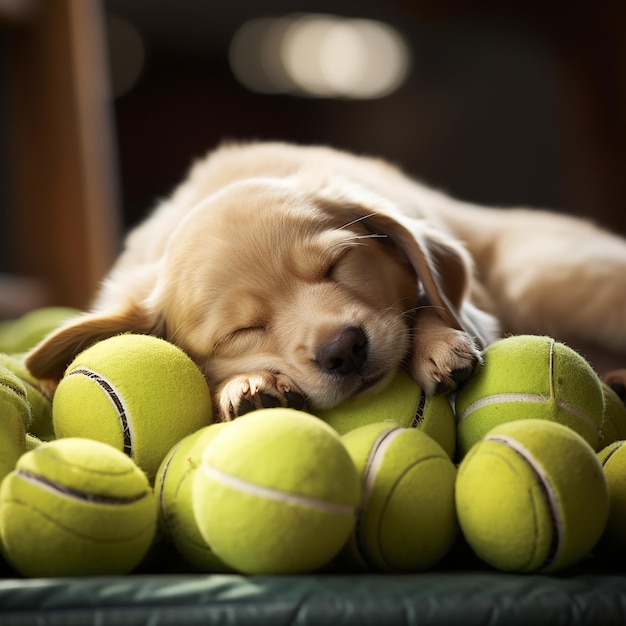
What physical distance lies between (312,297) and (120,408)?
61cm

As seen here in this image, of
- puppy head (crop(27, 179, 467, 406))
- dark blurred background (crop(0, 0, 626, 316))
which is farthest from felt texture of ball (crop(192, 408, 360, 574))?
dark blurred background (crop(0, 0, 626, 316))

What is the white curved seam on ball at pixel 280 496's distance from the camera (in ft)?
4.43

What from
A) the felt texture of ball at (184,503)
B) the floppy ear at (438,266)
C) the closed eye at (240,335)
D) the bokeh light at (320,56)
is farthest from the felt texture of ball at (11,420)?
the bokeh light at (320,56)

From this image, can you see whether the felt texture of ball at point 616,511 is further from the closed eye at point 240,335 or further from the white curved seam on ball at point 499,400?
the closed eye at point 240,335

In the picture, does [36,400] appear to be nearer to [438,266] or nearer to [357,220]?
[357,220]

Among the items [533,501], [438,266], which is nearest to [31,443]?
[533,501]

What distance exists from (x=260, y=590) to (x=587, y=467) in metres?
0.57

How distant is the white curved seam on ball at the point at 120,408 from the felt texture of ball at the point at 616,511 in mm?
921

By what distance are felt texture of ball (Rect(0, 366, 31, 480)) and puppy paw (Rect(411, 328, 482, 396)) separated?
0.85 meters

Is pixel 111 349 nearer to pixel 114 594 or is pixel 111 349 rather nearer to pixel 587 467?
pixel 114 594

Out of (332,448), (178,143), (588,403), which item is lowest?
(178,143)

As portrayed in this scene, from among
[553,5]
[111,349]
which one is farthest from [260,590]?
[553,5]

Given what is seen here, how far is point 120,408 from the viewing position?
1815 mm

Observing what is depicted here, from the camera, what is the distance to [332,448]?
1427 mm
